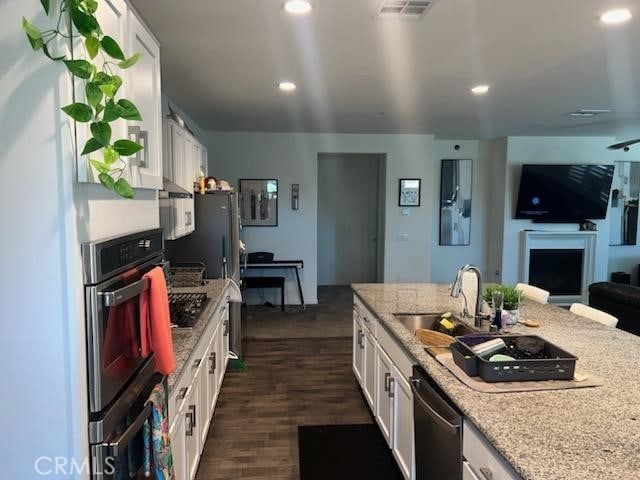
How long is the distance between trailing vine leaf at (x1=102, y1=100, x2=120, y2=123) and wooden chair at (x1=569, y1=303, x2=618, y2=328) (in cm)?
274

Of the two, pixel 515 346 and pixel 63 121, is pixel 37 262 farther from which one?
pixel 515 346

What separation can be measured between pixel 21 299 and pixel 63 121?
1.49 feet

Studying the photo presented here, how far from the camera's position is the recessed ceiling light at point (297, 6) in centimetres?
219

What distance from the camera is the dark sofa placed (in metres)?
4.18

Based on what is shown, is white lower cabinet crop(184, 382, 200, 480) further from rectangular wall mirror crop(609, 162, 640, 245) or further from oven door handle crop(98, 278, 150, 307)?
rectangular wall mirror crop(609, 162, 640, 245)

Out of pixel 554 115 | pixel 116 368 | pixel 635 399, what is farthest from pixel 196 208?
pixel 554 115

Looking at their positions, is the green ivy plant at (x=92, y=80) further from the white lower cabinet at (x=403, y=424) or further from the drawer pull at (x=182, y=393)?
the white lower cabinet at (x=403, y=424)

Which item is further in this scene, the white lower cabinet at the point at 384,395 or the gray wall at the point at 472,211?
the gray wall at the point at 472,211

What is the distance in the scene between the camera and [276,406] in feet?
11.2

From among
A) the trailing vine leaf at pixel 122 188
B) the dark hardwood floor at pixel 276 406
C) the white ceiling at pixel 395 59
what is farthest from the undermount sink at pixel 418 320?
the trailing vine leaf at pixel 122 188

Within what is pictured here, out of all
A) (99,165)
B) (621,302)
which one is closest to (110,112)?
(99,165)

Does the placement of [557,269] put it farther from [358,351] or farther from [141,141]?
[141,141]

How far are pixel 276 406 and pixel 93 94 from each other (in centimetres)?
282

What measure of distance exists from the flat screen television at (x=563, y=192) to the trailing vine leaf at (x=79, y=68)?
6.81 metres
